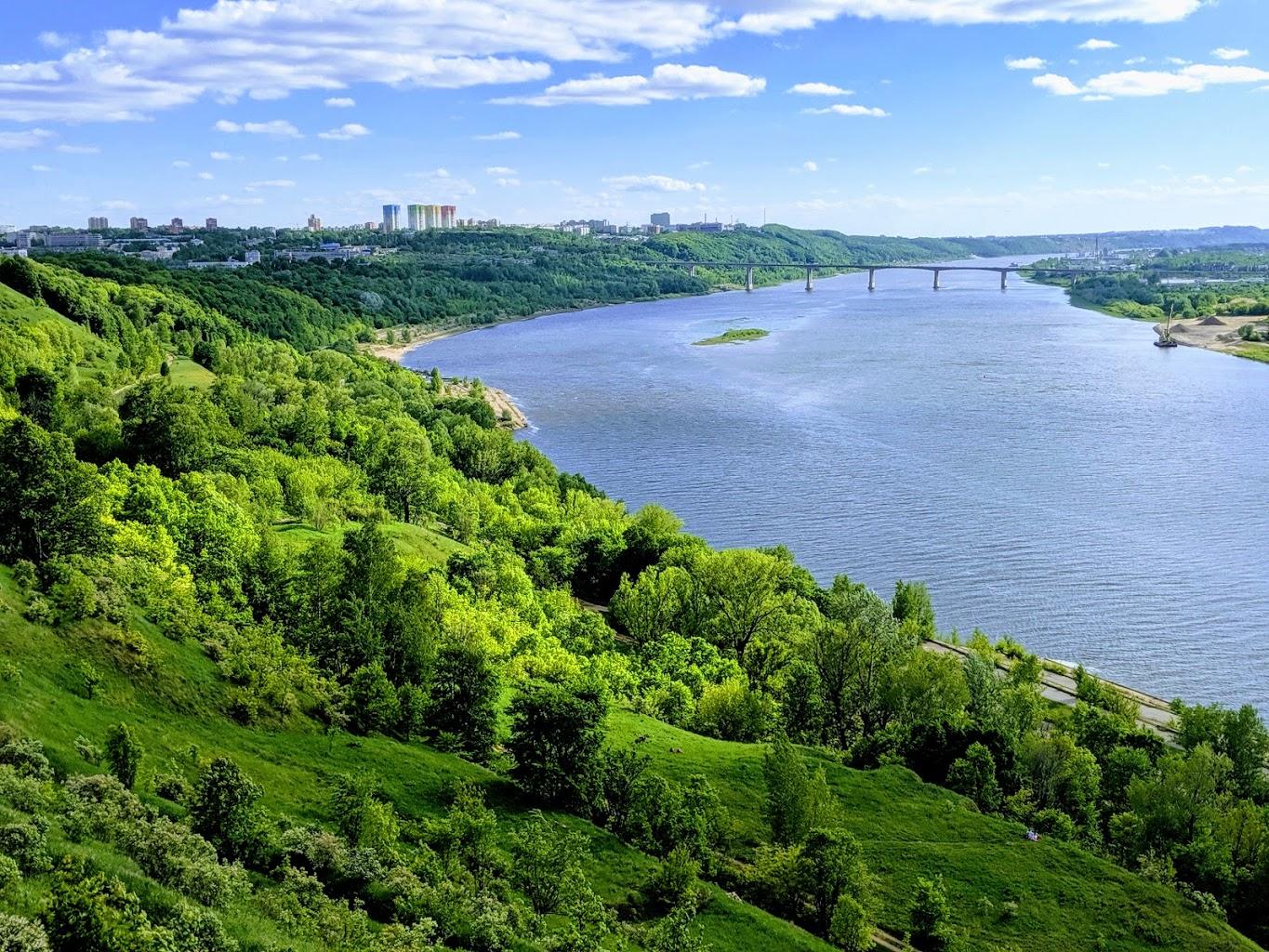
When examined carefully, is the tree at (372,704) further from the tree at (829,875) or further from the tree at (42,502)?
the tree at (829,875)

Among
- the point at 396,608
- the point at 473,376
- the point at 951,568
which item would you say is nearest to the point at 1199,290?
the point at 473,376

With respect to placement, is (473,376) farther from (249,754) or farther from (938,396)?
(249,754)

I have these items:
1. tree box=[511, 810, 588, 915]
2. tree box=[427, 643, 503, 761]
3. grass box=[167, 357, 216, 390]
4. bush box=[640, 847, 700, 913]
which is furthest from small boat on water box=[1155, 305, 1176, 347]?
tree box=[511, 810, 588, 915]

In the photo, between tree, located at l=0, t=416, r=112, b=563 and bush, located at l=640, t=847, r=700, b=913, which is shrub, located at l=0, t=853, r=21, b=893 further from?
tree, located at l=0, t=416, r=112, b=563

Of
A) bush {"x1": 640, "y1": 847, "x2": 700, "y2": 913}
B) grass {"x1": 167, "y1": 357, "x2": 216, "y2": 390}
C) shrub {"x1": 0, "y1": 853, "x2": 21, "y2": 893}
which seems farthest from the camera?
grass {"x1": 167, "y1": 357, "x2": 216, "y2": 390}

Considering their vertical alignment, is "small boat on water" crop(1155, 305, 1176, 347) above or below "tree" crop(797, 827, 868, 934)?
above

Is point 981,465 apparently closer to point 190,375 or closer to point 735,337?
Answer: point 190,375
